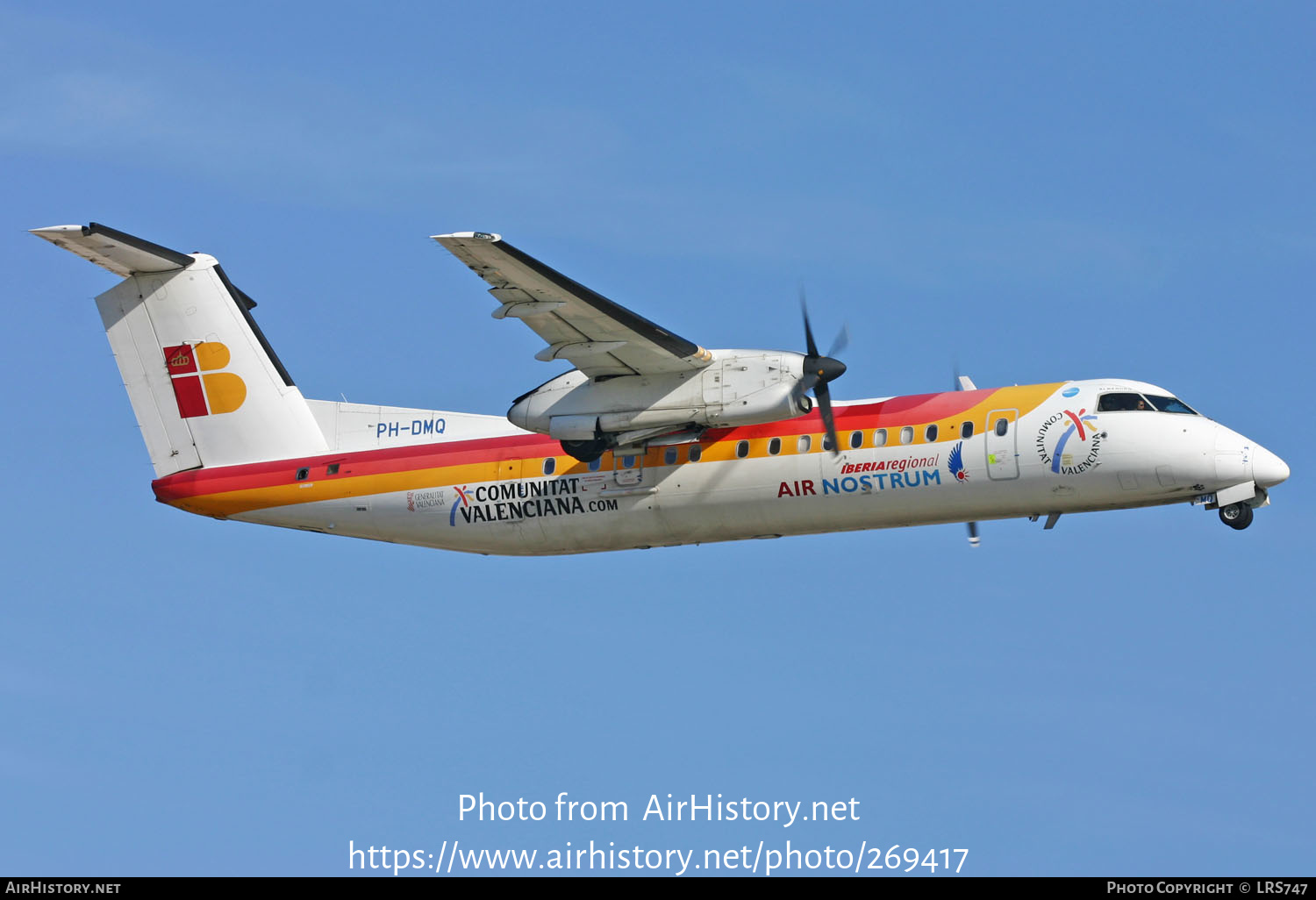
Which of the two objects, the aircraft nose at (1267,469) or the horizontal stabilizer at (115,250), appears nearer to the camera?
the aircraft nose at (1267,469)

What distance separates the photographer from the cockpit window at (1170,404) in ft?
68.9

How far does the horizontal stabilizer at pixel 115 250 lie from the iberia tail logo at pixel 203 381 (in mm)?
1259

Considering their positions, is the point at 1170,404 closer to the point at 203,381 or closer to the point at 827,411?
the point at 827,411

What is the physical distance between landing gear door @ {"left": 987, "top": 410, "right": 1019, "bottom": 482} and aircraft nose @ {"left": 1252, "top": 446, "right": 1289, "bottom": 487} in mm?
2878

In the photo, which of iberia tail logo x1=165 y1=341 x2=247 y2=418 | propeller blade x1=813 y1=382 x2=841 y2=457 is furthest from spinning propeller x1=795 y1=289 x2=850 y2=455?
iberia tail logo x1=165 y1=341 x2=247 y2=418

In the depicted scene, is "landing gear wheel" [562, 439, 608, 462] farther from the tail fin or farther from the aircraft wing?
the tail fin

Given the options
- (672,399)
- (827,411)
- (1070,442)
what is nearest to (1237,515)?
(1070,442)

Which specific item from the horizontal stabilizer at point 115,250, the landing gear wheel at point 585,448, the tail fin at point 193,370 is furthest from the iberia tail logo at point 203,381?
the landing gear wheel at point 585,448

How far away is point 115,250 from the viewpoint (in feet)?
78.9

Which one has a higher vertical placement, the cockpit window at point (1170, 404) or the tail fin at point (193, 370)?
the tail fin at point (193, 370)

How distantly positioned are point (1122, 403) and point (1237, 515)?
197 cm

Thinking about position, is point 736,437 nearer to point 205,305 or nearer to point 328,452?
point 328,452

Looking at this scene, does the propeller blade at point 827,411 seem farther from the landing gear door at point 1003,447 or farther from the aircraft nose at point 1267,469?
the aircraft nose at point 1267,469
